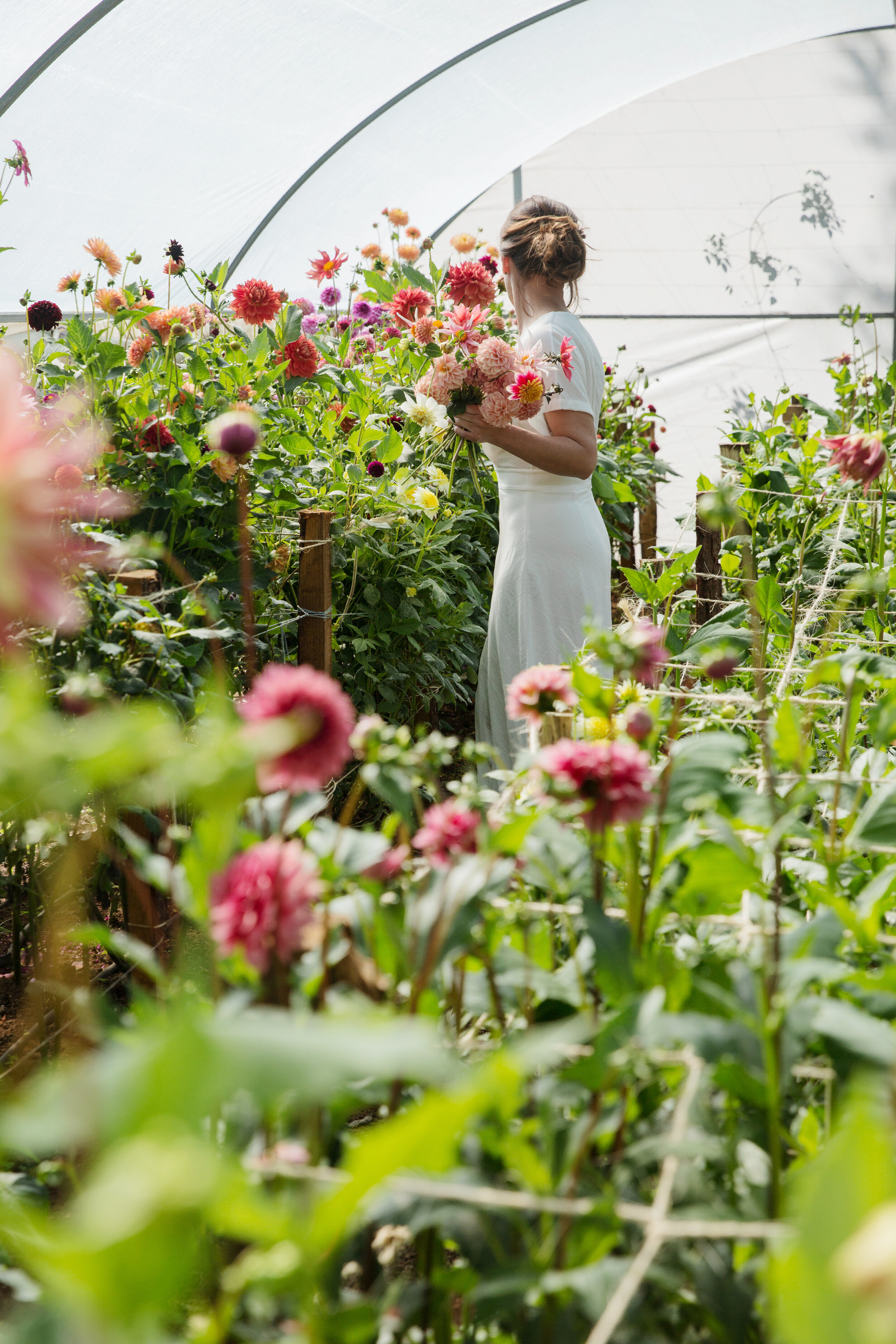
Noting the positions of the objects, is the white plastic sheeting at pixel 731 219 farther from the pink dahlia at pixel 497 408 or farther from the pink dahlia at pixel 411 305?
the pink dahlia at pixel 497 408

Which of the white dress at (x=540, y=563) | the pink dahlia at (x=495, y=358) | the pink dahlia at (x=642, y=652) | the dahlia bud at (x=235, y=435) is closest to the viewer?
the pink dahlia at (x=642, y=652)

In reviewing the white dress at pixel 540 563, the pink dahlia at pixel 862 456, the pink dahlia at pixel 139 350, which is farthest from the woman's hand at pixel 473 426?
the pink dahlia at pixel 862 456

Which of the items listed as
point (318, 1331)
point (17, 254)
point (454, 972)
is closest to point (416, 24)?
point (17, 254)

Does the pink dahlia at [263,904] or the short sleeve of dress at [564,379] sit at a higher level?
the short sleeve of dress at [564,379]

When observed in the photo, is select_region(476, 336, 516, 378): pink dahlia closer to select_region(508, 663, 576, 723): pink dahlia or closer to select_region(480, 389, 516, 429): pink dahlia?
select_region(480, 389, 516, 429): pink dahlia

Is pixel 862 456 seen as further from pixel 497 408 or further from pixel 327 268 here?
pixel 327 268

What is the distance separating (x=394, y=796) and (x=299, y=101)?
3.46 metres

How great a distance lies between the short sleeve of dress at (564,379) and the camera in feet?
6.68

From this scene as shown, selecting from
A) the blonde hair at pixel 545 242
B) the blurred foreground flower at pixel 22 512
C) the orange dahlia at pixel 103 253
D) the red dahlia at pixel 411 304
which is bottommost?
the blurred foreground flower at pixel 22 512

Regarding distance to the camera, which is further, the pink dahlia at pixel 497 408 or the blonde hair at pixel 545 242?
the blonde hair at pixel 545 242

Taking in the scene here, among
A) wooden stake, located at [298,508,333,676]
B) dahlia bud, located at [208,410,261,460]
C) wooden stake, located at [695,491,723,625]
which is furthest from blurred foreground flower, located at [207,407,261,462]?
wooden stake, located at [695,491,723,625]

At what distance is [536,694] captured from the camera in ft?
2.20

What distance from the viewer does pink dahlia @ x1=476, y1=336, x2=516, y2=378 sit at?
67.9 inches

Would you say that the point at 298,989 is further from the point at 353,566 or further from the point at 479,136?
the point at 479,136
